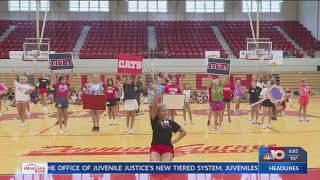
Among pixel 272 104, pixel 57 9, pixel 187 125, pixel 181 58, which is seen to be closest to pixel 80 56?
pixel 181 58

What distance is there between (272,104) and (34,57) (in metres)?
12.9

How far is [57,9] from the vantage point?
3631 centimetres

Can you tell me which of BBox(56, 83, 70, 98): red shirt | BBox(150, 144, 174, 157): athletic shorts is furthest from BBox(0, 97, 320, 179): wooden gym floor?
BBox(150, 144, 174, 157): athletic shorts

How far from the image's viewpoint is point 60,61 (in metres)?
15.3

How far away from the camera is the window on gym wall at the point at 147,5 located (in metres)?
36.7

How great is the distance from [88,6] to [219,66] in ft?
82.0

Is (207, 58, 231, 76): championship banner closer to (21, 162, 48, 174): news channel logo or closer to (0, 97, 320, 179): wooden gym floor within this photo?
(0, 97, 320, 179): wooden gym floor

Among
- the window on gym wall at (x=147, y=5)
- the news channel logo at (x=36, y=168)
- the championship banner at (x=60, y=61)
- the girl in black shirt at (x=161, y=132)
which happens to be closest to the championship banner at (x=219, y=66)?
the championship banner at (x=60, y=61)

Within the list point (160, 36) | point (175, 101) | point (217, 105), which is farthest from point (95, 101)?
point (160, 36)

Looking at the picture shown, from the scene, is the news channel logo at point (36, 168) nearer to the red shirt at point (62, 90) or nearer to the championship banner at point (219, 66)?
the red shirt at point (62, 90)

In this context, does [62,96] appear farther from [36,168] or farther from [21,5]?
[21,5]

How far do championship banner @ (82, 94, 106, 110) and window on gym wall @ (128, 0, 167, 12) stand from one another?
24.8 m

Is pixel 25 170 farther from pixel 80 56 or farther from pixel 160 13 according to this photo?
pixel 160 13

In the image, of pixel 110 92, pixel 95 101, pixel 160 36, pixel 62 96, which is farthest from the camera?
pixel 160 36
